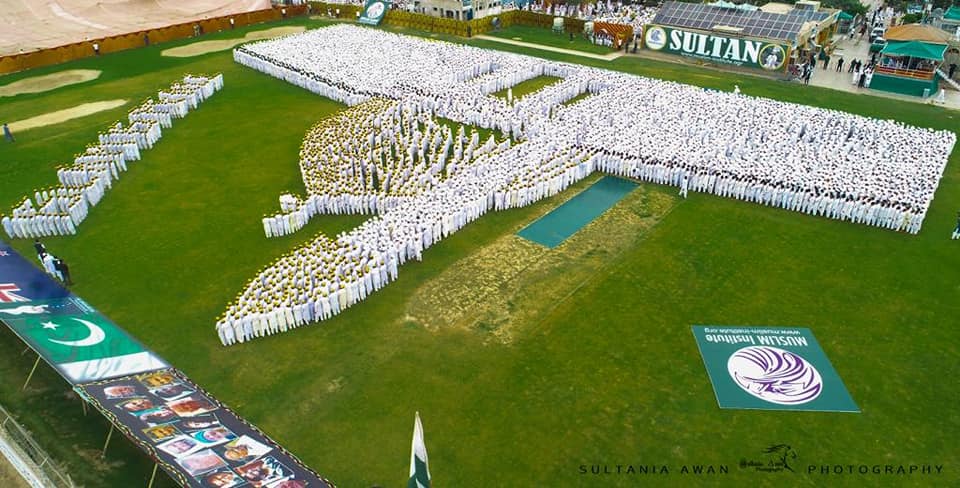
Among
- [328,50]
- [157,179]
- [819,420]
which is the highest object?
→ [328,50]

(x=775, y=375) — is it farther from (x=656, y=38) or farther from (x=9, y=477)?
(x=656, y=38)

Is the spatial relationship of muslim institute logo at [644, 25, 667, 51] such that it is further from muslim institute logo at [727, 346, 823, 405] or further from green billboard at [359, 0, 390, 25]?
muslim institute logo at [727, 346, 823, 405]

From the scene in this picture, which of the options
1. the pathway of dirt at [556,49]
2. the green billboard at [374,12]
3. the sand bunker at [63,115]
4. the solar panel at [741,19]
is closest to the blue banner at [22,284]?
the sand bunker at [63,115]

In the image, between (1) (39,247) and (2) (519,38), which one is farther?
(2) (519,38)

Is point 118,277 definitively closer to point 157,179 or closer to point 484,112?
point 157,179

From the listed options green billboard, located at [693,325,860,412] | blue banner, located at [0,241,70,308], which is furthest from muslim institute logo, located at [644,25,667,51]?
blue banner, located at [0,241,70,308]

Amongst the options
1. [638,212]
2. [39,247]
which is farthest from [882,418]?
[39,247]
